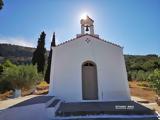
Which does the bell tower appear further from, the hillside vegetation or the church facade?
the hillside vegetation

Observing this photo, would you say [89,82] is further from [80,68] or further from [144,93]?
[144,93]

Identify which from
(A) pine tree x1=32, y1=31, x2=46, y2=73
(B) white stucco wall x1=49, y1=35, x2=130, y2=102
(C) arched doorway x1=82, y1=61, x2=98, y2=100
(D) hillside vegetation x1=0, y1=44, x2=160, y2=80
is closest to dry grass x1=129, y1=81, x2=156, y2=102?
(B) white stucco wall x1=49, y1=35, x2=130, y2=102

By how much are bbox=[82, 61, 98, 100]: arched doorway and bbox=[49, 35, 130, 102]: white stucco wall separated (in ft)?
1.64

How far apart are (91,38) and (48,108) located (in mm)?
7626

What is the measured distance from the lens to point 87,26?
63.5 ft

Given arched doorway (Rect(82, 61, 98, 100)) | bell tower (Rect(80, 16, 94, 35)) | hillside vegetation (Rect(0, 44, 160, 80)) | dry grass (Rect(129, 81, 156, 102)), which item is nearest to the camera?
arched doorway (Rect(82, 61, 98, 100))

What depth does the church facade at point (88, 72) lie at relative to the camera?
55.1 ft

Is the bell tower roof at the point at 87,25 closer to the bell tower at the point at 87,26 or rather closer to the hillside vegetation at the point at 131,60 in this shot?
the bell tower at the point at 87,26

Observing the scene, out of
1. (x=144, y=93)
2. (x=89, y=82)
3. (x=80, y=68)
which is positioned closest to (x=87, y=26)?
(x=80, y=68)

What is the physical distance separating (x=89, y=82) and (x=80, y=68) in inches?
53.1

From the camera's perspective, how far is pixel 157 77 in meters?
13.5

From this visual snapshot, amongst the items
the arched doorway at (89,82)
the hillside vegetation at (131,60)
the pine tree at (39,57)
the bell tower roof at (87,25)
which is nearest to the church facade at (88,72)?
the arched doorway at (89,82)

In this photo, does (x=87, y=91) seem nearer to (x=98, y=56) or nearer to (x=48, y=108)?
(x=98, y=56)

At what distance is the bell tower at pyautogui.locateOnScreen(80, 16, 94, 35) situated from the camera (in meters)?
19.1
